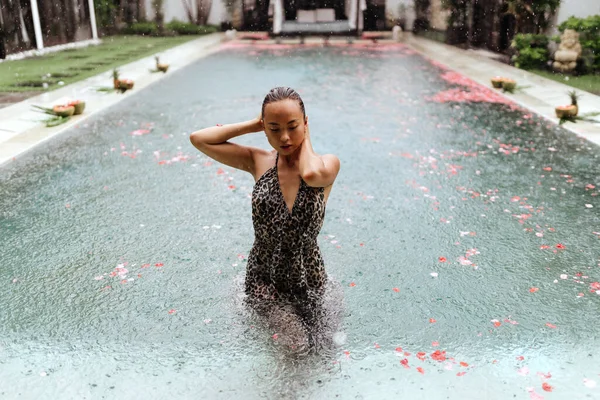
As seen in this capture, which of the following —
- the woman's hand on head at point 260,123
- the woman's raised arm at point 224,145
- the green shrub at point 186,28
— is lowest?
the woman's raised arm at point 224,145

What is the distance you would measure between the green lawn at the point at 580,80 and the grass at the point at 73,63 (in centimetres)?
1185

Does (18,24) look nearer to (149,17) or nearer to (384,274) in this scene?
(149,17)

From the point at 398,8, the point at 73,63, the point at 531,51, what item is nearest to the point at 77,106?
the point at 73,63

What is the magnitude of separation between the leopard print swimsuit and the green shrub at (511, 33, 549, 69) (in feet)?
51.3

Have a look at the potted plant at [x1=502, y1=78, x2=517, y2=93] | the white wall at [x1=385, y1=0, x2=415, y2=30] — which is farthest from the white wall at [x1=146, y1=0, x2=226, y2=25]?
the potted plant at [x1=502, y1=78, x2=517, y2=93]

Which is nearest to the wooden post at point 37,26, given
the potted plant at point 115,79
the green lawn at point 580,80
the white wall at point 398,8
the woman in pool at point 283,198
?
the potted plant at point 115,79

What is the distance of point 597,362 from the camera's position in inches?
140

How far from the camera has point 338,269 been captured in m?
4.92

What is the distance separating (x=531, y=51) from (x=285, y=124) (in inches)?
639

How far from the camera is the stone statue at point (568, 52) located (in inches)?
631

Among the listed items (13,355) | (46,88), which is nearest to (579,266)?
(13,355)

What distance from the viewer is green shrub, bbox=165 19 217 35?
32312 mm

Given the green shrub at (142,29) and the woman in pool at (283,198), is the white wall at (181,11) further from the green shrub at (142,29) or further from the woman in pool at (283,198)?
the woman in pool at (283,198)

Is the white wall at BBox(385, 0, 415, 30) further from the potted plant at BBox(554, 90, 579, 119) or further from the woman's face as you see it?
the woman's face
